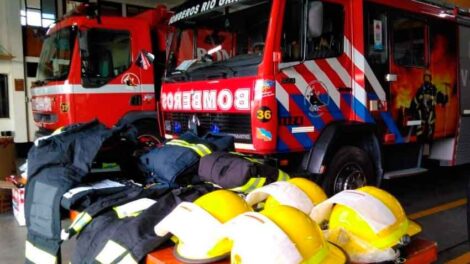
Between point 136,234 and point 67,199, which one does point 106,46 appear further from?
point 136,234

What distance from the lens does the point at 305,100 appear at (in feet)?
13.4

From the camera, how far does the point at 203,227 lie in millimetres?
1565

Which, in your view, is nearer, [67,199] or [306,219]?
[306,219]

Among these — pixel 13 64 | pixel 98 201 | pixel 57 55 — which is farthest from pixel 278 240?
pixel 13 64

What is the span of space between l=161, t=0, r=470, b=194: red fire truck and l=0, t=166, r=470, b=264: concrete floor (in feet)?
2.00

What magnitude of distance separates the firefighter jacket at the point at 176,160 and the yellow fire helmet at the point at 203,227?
882 mm

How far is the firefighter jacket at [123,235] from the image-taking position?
5.47 ft

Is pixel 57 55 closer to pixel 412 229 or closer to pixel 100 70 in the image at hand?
pixel 100 70

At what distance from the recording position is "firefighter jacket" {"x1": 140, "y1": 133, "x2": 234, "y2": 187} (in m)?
2.63

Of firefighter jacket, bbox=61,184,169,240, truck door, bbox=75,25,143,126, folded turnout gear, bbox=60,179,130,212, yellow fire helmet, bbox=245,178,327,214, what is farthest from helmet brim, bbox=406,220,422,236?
truck door, bbox=75,25,143,126

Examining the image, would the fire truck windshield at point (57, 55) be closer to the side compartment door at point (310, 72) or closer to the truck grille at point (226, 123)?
the truck grille at point (226, 123)

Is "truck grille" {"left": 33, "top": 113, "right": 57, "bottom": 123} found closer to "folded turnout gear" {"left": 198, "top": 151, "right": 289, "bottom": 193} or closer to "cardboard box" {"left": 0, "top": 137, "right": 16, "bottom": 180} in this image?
"cardboard box" {"left": 0, "top": 137, "right": 16, "bottom": 180}

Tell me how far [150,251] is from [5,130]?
11.7m

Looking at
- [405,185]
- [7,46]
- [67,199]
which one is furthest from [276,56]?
[7,46]
